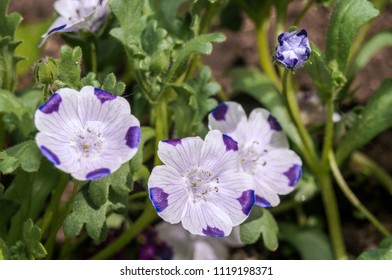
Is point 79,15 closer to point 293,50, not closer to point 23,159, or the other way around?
point 23,159

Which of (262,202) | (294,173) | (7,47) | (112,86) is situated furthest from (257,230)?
(7,47)

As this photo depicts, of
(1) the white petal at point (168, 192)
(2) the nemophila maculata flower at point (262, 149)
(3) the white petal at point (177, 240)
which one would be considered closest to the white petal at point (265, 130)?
(2) the nemophila maculata flower at point (262, 149)

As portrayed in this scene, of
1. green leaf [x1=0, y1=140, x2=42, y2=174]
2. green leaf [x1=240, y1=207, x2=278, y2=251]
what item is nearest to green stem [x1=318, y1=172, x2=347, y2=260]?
green leaf [x1=240, y1=207, x2=278, y2=251]

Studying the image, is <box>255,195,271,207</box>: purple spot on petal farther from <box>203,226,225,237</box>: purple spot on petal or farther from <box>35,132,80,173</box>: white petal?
<box>35,132,80,173</box>: white petal

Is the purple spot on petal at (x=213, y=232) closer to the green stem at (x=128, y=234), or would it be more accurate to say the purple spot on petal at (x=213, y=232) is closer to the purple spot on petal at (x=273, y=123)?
the green stem at (x=128, y=234)
